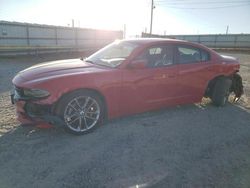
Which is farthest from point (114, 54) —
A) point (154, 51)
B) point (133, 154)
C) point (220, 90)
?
point (220, 90)

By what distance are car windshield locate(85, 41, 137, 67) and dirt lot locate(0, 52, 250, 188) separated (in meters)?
1.15

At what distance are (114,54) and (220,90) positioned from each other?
2.68m

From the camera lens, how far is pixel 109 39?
2372 centimetres

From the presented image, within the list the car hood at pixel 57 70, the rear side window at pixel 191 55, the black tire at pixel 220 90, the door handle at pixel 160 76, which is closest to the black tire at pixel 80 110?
the car hood at pixel 57 70

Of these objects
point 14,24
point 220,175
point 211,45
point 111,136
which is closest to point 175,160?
point 220,175

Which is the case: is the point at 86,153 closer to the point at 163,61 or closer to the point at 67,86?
the point at 67,86

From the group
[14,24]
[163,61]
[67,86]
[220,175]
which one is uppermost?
[14,24]

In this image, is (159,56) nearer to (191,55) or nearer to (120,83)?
(191,55)

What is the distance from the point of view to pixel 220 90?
5312 mm

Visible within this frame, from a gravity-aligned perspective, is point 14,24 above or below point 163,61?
above

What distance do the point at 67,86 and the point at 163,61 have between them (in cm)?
203

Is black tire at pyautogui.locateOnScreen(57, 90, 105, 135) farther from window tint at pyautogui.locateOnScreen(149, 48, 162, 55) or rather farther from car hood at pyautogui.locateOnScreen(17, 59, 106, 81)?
window tint at pyautogui.locateOnScreen(149, 48, 162, 55)

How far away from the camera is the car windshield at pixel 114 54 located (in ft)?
13.8

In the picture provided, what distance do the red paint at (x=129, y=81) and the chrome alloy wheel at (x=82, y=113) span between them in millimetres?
215
